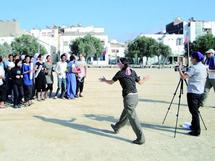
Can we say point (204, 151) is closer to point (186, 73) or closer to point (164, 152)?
point (164, 152)

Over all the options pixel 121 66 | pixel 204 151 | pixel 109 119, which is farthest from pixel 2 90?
pixel 204 151

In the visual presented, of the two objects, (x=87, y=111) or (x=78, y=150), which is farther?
(x=87, y=111)

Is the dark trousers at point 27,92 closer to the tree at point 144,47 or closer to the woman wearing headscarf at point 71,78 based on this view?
the woman wearing headscarf at point 71,78

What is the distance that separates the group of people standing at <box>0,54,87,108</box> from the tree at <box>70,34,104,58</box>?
80.8m

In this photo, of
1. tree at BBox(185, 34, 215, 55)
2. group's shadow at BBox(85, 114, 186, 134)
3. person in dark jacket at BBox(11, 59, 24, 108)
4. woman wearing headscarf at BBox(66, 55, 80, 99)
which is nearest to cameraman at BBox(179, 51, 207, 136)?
group's shadow at BBox(85, 114, 186, 134)

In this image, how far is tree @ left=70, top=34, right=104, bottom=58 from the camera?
9819 centimetres

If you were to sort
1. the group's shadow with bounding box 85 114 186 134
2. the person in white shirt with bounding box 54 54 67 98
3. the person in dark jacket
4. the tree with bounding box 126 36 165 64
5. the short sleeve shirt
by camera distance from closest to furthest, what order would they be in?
the short sleeve shirt, the group's shadow with bounding box 85 114 186 134, the person in dark jacket, the person in white shirt with bounding box 54 54 67 98, the tree with bounding box 126 36 165 64

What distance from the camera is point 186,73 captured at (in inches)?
347

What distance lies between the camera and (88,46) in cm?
9819

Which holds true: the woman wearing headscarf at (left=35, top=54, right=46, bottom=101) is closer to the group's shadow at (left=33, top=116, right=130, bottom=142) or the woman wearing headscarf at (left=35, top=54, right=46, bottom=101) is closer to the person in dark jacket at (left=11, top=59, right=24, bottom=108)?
the person in dark jacket at (left=11, top=59, right=24, bottom=108)

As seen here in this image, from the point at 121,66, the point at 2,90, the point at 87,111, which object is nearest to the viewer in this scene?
the point at 121,66

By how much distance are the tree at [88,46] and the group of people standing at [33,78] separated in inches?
3182

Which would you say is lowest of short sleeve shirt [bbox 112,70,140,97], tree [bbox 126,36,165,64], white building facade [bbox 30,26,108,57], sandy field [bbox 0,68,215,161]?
sandy field [bbox 0,68,215,161]

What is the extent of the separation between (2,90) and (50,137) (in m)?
5.26
